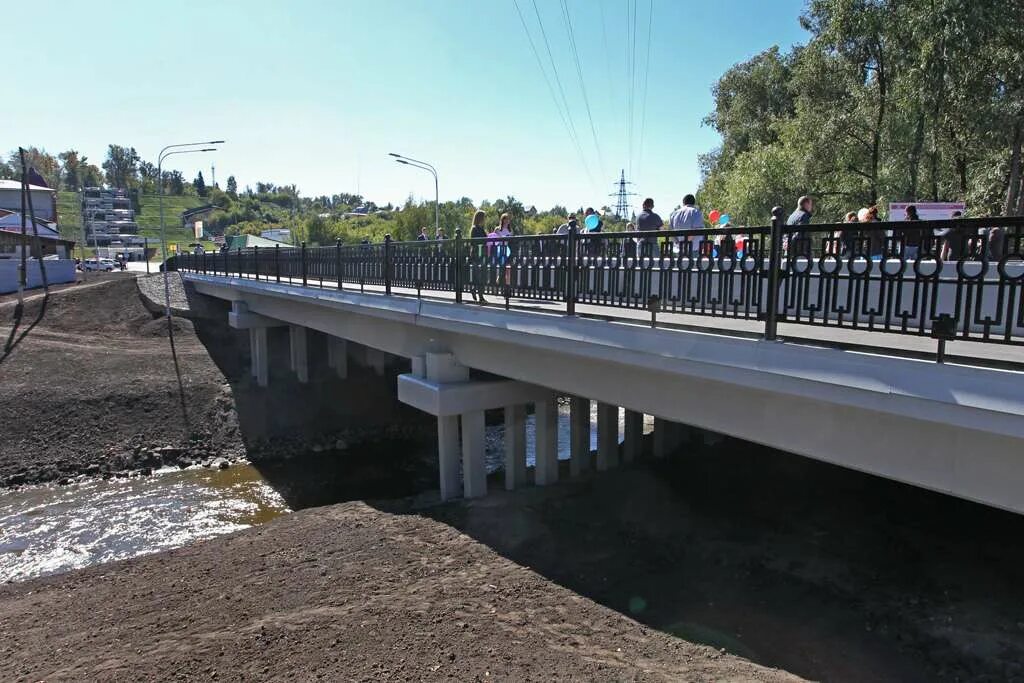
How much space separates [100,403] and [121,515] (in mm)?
6542

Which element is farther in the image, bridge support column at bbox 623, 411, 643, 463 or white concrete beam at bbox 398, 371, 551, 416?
bridge support column at bbox 623, 411, 643, 463

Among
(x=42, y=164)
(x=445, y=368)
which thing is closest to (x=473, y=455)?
(x=445, y=368)

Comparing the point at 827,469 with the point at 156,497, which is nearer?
the point at 827,469

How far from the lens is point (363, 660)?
6.19m

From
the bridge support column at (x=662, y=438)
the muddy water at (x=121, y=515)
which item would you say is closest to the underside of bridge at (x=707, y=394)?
the bridge support column at (x=662, y=438)

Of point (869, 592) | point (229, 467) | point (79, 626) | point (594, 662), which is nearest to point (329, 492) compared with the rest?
point (229, 467)

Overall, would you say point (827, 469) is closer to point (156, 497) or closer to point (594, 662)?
point (594, 662)

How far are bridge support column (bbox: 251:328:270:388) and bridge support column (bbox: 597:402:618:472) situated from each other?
14091 mm

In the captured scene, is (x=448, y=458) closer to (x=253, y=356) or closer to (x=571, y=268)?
(x=571, y=268)

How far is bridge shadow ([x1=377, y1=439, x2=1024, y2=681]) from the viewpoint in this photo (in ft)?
19.2

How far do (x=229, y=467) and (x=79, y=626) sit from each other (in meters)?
10.2

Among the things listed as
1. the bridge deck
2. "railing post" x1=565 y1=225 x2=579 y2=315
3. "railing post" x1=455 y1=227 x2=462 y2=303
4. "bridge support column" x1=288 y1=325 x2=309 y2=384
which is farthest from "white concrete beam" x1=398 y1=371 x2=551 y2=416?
"bridge support column" x1=288 y1=325 x2=309 y2=384

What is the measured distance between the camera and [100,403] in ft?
62.9

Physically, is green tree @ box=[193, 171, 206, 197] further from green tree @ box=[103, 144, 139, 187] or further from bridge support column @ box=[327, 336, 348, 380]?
bridge support column @ box=[327, 336, 348, 380]
